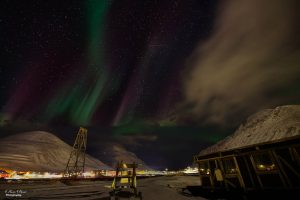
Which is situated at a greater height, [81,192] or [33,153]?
[33,153]

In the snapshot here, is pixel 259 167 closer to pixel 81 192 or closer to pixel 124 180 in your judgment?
pixel 124 180

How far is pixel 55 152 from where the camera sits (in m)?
162

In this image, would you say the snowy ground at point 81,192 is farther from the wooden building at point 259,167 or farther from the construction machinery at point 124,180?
the wooden building at point 259,167

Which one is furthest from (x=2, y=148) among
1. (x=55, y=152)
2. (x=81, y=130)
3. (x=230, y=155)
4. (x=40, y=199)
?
(x=230, y=155)

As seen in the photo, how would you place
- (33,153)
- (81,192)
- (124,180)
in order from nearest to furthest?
(124,180) < (81,192) < (33,153)

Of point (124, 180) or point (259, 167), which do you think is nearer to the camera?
point (259, 167)

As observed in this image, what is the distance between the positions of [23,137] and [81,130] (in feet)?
443

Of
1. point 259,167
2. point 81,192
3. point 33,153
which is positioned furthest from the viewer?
point 33,153

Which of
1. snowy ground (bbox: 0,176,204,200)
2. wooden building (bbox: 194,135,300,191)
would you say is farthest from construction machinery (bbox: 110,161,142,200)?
wooden building (bbox: 194,135,300,191)

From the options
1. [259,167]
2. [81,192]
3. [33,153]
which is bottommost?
[81,192]

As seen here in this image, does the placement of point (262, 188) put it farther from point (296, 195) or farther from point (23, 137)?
point (23, 137)

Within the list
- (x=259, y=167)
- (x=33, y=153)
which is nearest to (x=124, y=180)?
(x=259, y=167)

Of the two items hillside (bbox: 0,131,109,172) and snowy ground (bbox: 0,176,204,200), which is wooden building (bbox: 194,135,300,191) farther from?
hillside (bbox: 0,131,109,172)

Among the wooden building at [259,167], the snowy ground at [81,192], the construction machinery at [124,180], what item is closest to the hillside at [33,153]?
the snowy ground at [81,192]
